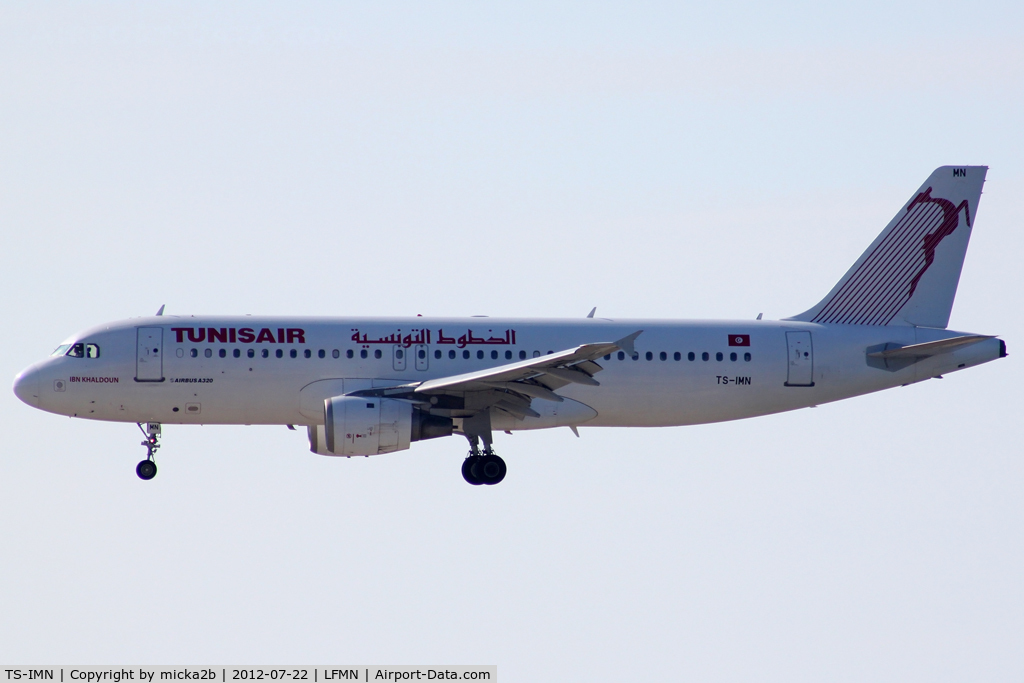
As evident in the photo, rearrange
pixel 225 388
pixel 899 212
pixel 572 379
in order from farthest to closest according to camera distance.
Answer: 1. pixel 899 212
2. pixel 225 388
3. pixel 572 379

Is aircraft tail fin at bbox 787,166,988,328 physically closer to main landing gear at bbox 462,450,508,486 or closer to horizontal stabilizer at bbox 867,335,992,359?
horizontal stabilizer at bbox 867,335,992,359

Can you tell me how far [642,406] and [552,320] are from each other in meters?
3.52

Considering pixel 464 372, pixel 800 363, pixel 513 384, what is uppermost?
pixel 800 363

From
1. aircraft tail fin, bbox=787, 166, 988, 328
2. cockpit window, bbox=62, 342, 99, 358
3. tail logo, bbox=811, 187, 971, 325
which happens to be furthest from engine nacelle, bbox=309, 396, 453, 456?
tail logo, bbox=811, 187, 971, 325

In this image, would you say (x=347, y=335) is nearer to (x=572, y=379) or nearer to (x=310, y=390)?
(x=310, y=390)

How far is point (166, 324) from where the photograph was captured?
37594 millimetres

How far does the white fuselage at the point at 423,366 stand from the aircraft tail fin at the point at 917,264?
131cm

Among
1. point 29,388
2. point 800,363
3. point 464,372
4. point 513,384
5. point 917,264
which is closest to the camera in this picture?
point 513,384

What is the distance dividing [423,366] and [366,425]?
3.04 meters

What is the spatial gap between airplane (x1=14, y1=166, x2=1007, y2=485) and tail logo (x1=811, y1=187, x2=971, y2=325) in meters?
0.12

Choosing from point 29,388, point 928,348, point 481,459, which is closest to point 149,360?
point 29,388

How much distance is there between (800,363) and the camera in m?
39.8

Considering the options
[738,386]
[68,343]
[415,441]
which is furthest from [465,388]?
[68,343]

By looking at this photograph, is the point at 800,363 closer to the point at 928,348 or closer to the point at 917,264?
the point at 928,348
